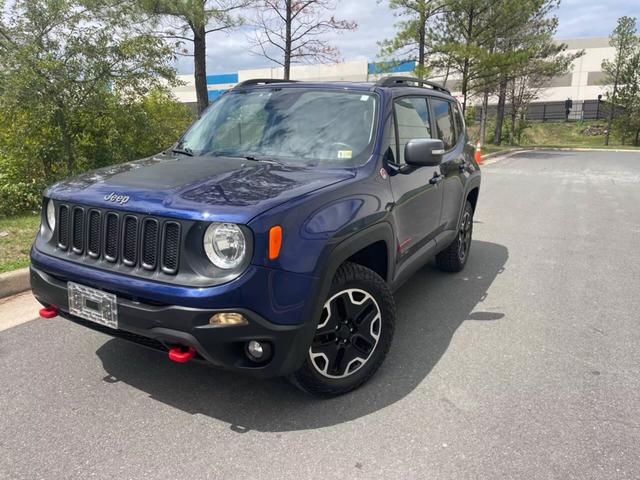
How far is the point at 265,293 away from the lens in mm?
2391

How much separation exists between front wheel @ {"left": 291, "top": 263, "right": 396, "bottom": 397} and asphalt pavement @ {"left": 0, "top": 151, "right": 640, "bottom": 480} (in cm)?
14

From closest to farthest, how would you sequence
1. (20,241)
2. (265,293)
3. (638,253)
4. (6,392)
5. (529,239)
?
(265,293) < (6,392) < (20,241) < (638,253) < (529,239)

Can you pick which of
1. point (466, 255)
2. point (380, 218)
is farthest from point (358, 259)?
point (466, 255)

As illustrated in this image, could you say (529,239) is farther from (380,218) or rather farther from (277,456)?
(277,456)

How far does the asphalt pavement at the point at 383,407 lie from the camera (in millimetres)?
2461

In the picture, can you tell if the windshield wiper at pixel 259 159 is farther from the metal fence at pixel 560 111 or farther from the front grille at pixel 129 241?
the metal fence at pixel 560 111

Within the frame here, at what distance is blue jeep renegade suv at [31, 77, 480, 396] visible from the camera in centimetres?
240

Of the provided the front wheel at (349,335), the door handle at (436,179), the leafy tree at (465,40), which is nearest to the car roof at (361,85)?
the door handle at (436,179)

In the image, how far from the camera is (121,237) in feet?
8.55

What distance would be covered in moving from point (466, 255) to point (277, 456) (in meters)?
3.84

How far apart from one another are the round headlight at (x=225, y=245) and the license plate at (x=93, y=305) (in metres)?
0.59

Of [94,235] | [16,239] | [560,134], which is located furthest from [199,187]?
[560,134]

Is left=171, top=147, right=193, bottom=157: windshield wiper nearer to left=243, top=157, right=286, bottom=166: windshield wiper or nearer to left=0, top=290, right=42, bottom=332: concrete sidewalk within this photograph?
left=243, top=157, right=286, bottom=166: windshield wiper

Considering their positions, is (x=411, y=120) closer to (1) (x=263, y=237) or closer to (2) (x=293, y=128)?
(2) (x=293, y=128)
